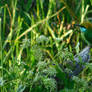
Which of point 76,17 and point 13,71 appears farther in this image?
point 76,17

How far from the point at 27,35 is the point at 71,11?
0.60 meters

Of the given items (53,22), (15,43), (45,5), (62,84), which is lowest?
(62,84)

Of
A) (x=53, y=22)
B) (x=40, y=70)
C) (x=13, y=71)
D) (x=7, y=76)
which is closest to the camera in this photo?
(x=40, y=70)

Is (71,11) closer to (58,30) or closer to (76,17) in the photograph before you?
(76,17)

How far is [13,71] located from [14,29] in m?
0.98

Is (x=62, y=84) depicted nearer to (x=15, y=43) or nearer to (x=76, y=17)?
(x=15, y=43)

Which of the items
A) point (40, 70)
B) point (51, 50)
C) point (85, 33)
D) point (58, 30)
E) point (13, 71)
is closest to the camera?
point (40, 70)

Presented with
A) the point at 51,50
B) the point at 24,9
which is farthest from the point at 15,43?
the point at 24,9

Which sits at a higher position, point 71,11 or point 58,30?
point 71,11

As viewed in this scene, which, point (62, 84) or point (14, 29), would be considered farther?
point (14, 29)

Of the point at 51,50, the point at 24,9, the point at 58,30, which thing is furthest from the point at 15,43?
the point at 24,9

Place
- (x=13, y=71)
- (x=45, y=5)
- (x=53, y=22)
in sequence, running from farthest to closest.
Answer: (x=45, y=5) → (x=53, y=22) → (x=13, y=71)

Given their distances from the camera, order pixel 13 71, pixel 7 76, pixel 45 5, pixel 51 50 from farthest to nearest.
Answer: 1. pixel 45 5
2. pixel 51 50
3. pixel 7 76
4. pixel 13 71

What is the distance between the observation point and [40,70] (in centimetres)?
143
